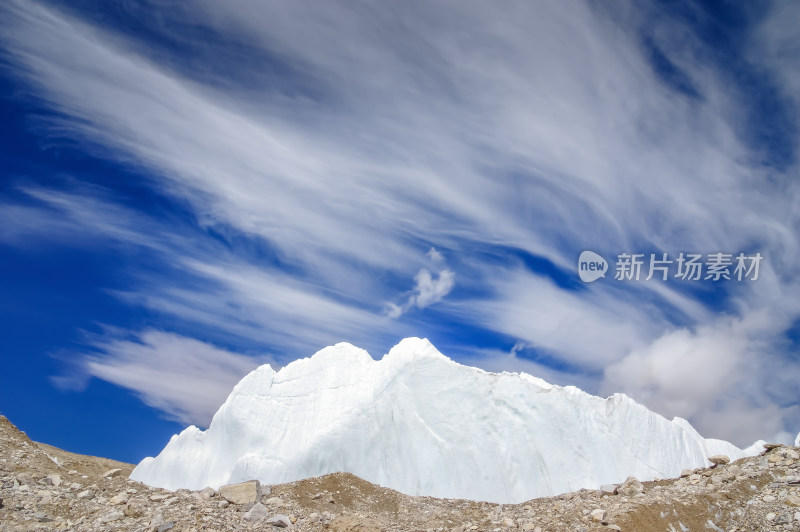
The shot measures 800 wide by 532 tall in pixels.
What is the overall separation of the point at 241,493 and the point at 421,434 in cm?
1321

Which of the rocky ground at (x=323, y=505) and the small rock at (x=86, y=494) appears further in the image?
the small rock at (x=86, y=494)

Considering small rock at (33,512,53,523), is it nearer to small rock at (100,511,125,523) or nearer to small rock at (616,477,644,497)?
small rock at (100,511,125,523)

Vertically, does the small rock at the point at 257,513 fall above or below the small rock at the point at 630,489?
below

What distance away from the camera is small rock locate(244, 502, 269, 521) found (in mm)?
9812

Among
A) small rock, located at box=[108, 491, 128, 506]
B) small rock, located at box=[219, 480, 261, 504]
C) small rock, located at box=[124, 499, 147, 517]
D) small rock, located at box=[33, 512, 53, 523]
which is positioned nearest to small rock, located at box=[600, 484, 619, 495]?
small rock, located at box=[219, 480, 261, 504]

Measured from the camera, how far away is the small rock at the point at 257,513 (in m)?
9.81

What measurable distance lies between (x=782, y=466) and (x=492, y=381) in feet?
44.9

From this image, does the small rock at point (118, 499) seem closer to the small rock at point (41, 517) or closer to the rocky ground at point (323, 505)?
the rocky ground at point (323, 505)

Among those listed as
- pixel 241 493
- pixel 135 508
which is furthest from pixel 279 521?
pixel 135 508

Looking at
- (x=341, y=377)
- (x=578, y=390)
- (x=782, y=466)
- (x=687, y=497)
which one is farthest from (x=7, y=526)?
(x=578, y=390)

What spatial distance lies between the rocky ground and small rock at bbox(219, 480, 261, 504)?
21mm

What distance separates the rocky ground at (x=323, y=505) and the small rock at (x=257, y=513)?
19 millimetres

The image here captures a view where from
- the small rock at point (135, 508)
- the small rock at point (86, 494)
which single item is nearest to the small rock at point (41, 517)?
the small rock at point (86, 494)

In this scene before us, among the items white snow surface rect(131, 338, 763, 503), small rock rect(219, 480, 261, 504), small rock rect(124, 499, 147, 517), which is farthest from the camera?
white snow surface rect(131, 338, 763, 503)
